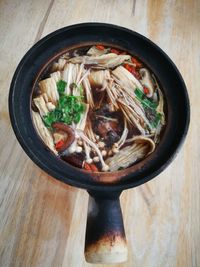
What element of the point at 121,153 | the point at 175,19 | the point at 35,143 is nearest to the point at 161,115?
the point at 121,153

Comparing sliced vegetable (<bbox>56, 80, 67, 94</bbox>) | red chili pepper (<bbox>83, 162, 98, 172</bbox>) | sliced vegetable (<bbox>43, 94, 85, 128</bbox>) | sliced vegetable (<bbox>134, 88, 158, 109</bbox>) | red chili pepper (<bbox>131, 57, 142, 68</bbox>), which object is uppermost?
red chili pepper (<bbox>131, 57, 142, 68</bbox>)

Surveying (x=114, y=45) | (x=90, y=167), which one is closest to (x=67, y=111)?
(x=90, y=167)

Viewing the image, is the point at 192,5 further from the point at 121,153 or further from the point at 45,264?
the point at 45,264

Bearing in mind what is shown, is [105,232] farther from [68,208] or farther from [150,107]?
[150,107]

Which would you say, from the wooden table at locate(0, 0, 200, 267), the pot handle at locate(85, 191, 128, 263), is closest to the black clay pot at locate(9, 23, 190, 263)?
the pot handle at locate(85, 191, 128, 263)

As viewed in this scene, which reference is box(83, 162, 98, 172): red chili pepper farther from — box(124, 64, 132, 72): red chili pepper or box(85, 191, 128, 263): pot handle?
box(124, 64, 132, 72): red chili pepper

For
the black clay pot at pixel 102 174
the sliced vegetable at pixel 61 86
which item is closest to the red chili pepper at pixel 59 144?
the black clay pot at pixel 102 174

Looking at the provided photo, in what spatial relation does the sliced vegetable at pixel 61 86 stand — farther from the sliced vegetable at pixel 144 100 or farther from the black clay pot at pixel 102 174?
the sliced vegetable at pixel 144 100
